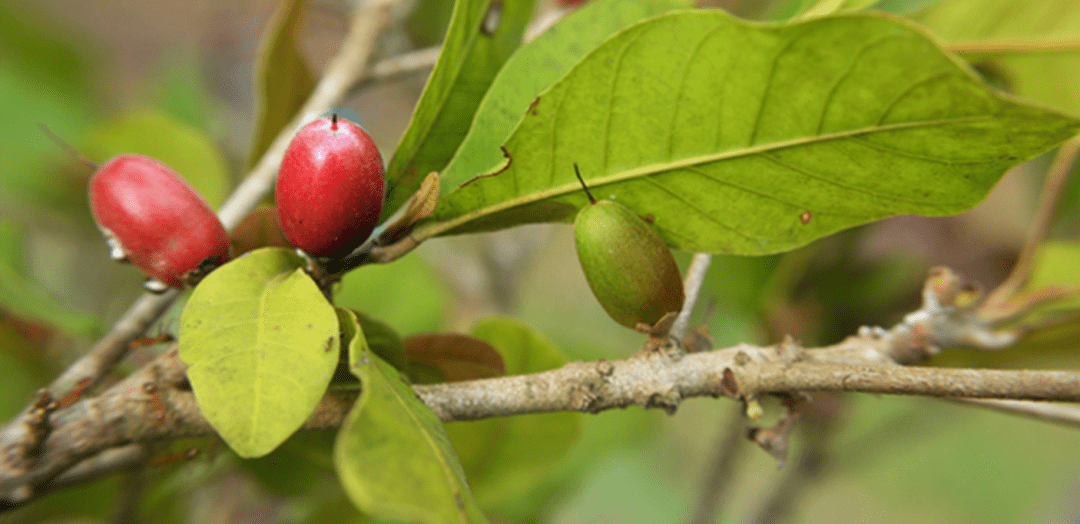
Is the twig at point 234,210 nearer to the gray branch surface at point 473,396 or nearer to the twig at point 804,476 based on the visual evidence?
the gray branch surface at point 473,396

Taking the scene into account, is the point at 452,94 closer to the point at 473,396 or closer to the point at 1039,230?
the point at 473,396

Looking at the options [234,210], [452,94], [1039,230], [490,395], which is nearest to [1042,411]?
[1039,230]

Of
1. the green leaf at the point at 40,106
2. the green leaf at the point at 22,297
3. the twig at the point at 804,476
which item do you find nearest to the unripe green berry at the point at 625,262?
the green leaf at the point at 22,297

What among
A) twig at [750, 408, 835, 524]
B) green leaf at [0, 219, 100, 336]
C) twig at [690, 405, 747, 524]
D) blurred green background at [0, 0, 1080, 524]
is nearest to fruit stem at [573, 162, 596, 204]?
blurred green background at [0, 0, 1080, 524]

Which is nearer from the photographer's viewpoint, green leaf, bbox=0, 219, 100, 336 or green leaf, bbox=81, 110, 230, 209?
green leaf, bbox=0, 219, 100, 336

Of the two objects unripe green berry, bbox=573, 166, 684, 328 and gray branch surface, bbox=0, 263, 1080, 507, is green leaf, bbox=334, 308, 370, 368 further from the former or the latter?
unripe green berry, bbox=573, 166, 684, 328

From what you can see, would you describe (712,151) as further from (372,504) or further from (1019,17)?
(1019,17)
